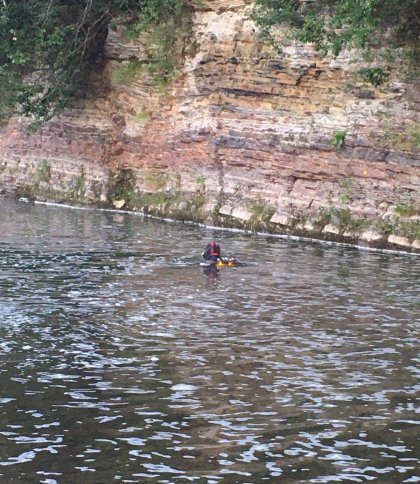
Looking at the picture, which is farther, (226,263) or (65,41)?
(65,41)

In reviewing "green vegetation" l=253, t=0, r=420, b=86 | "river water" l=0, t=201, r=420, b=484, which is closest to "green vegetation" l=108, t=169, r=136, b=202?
"green vegetation" l=253, t=0, r=420, b=86

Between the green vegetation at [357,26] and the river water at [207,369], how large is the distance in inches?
248

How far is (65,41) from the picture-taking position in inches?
1732

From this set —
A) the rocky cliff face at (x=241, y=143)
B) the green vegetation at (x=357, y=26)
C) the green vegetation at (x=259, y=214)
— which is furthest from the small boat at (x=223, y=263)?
the green vegetation at (x=259, y=214)

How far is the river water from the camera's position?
12.9 m

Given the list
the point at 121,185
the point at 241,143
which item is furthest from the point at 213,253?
the point at 121,185

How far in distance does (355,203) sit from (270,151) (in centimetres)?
443

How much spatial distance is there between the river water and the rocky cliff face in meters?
4.26

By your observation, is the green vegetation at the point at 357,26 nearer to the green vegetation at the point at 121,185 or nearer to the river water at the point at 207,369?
the river water at the point at 207,369

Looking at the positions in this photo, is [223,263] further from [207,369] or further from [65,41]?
[65,41]

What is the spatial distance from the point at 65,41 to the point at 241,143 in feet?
34.9

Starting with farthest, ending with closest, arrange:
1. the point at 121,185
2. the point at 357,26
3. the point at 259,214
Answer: the point at 121,185 → the point at 259,214 → the point at 357,26

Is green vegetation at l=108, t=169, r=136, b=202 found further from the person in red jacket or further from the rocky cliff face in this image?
the person in red jacket

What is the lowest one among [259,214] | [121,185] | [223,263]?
[223,263]
